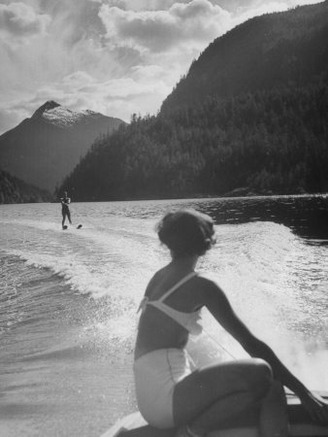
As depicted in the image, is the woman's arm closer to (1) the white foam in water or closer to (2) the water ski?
(2) the water ski

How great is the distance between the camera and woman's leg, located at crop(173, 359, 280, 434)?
10.7ft

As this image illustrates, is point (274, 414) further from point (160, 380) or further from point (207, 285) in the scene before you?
point (207, 285)

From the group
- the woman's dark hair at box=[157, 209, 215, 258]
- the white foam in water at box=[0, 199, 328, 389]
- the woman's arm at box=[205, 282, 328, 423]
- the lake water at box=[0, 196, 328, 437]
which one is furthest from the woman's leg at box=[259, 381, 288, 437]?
the lake water at box=[0, 196, 328, 437]

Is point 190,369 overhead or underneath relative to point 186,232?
underneath

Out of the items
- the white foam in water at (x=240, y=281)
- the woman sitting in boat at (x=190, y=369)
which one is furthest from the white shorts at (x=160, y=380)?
the white foam in water at (x=240, y=281)

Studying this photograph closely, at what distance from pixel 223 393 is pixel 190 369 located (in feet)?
1.21

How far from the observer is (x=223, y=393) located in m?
3.26

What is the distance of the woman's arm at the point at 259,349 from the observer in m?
3.34

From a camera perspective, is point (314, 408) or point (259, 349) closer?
point (314, 408)

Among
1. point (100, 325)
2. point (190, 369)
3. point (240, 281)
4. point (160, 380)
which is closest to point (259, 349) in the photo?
point (190, 369)

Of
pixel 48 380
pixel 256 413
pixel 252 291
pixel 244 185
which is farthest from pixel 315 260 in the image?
pixel 244 185

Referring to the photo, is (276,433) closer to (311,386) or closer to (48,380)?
(311,386)

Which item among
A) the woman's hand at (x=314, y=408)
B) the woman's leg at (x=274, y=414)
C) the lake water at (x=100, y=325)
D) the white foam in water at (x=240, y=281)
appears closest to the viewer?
the woman's leg at (x=274, y=414)

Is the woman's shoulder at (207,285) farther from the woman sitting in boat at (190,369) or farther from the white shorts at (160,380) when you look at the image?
the white shorts at (160,380)
